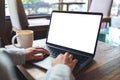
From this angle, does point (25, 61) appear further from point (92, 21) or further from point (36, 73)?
point (92, 21)

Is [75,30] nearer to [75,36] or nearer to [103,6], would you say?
[75,36]

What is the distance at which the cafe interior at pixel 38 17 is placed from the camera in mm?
1275

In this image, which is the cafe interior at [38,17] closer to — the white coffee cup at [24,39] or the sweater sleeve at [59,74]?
the white coffee cup at [24,39]

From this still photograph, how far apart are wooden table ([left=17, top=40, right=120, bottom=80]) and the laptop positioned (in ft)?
0.09

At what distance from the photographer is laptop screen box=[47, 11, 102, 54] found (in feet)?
2.88

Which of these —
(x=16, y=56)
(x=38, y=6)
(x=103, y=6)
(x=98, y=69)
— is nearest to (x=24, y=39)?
(x=16, y=56)

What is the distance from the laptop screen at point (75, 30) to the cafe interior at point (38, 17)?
0.60ft

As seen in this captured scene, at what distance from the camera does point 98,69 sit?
76 centimetres

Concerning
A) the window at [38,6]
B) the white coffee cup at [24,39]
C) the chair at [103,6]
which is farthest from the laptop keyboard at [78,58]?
the window at [38,6]

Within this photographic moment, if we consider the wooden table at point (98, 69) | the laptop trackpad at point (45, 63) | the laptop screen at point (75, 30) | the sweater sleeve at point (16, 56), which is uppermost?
the laptop screen at point (75, 30)

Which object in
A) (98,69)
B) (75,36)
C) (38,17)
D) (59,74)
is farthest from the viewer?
(38,17)

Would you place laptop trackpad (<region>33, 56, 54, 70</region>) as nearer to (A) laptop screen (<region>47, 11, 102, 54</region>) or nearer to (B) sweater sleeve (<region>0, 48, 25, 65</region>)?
(B) sweater sleeve (<region>0, 48, 25, 65</region>)

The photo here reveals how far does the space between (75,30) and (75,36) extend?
36mm

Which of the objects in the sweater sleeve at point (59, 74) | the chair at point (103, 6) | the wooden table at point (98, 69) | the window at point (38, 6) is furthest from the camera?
the window at point (38, 6)
